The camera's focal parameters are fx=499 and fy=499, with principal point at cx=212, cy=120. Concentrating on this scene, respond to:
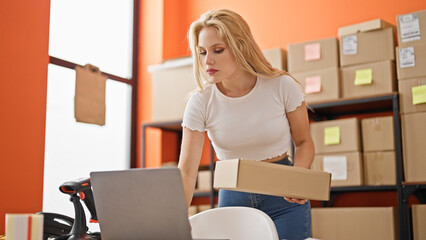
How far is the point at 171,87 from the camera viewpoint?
11.6ft

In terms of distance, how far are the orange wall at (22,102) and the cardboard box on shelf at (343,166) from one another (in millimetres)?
1604

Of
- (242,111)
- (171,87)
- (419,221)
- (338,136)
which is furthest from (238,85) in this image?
(171,87)

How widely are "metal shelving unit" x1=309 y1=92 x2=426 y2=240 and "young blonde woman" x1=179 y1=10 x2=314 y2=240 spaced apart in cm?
107

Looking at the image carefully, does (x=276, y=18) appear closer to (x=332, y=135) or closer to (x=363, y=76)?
(x=363, y=76)

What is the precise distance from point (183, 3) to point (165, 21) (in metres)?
0.24

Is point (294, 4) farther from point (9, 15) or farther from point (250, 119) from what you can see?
point (250, 119)

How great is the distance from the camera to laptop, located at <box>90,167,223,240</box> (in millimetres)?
919

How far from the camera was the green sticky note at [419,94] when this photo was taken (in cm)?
263

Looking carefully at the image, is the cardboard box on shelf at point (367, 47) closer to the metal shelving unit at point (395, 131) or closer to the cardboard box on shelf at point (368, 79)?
the cardboard box on shelf at point (368, 79)

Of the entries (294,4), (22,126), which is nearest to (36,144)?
(22,126)

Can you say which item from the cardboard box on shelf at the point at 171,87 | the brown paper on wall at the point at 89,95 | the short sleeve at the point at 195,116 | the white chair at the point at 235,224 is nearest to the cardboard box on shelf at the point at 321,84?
the cardboard box on shelf at the point at 171,87

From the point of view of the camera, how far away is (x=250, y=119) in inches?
58.5

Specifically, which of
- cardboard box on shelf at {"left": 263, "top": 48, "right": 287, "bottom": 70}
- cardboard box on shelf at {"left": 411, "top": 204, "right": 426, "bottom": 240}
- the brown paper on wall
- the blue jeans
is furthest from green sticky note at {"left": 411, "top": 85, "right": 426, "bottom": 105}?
the brown paper on wall

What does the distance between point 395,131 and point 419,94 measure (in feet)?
0.77
